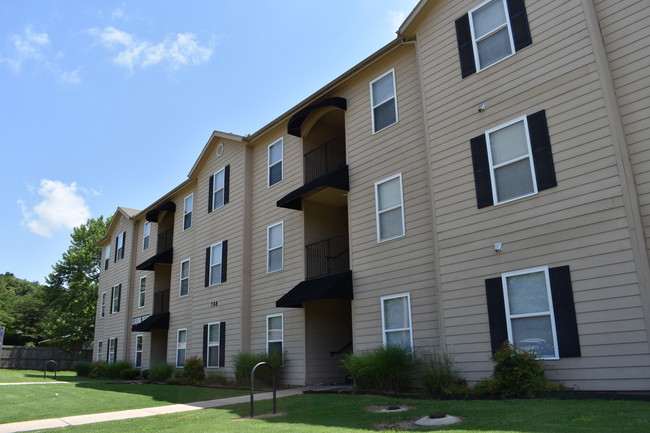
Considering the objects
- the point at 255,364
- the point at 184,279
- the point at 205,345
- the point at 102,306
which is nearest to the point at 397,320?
the point at 255,364

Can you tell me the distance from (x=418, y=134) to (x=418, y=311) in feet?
14.1

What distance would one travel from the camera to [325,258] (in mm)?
16266

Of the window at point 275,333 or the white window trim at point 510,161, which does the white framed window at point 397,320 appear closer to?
the white window trim at point 510,161

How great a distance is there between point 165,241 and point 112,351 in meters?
7.96

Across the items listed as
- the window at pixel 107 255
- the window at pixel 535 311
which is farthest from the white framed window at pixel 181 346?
the window at pixel 535 311

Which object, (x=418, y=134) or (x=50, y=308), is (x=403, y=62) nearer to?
(x=418, y=134)

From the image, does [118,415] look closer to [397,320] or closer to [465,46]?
[397,320]

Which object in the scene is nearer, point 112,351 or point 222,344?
point 222,344

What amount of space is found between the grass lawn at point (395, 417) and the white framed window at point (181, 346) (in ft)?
36.9

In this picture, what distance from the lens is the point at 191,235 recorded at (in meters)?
22.9

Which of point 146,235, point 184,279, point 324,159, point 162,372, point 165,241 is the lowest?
point 162,372

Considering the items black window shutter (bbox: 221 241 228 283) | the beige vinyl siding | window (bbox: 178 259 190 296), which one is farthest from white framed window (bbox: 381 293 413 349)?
window (bbox: 178 259 190 296)

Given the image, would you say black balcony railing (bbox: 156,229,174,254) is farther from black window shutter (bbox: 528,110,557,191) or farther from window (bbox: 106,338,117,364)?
black window shutter (bbox: 528,110,557,191)

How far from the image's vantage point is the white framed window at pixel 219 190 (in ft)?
67.9
